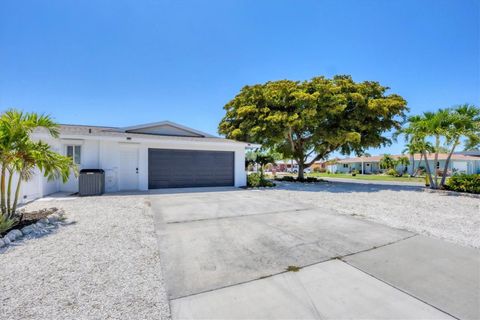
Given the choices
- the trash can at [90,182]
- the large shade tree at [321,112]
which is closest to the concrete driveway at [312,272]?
the trash can at [90,182]

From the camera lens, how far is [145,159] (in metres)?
11.7

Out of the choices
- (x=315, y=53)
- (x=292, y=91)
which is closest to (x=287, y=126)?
(x=292, y=91)

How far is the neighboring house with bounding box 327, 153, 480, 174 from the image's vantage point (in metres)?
34.6

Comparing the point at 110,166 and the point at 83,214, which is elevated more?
the point at 110,166

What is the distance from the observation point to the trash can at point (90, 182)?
9594mm

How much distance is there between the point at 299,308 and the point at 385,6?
516 inches

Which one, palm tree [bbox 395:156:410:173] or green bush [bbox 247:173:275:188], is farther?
palm tree [bbox 395:156:410:173]

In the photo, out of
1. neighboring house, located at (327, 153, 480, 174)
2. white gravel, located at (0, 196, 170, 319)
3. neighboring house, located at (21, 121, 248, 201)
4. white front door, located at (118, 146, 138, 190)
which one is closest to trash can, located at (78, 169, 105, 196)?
neighboring house, located at (21, 121, 248, 201)

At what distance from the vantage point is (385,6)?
9789 mm

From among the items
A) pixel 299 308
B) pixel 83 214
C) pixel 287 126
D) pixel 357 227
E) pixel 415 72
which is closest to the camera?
pixel 299 308

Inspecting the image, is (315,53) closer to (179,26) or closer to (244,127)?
(244,127)

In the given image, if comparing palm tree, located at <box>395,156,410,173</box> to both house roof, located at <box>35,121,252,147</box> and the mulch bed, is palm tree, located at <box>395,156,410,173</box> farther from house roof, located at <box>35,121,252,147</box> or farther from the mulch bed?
the mulch bed

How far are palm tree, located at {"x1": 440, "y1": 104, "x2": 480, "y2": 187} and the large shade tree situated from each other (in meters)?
3.52

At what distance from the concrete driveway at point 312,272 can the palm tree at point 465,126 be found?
1179cm
